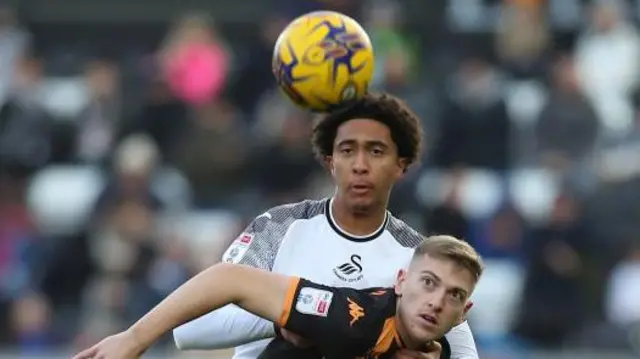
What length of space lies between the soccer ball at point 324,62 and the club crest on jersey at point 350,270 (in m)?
0.68

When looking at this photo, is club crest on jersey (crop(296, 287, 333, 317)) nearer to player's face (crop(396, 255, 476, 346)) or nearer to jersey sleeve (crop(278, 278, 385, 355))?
jersey sleeve (crop(278, 278, 385, 355))

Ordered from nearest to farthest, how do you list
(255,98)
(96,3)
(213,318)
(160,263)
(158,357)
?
(213,318), (158,357), (160,263), (255,98), (96,3)

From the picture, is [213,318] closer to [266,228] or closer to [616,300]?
[266,228]

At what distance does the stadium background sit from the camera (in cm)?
1389

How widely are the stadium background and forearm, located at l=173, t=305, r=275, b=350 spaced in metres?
6.07

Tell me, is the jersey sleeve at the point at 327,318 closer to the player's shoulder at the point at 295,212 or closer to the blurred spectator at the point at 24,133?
the player's shoulder at the point at 295,212

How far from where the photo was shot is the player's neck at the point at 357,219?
738 cm

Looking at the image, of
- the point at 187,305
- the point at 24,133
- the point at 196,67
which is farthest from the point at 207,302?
the point at 196,67

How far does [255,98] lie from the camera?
52.4 feet

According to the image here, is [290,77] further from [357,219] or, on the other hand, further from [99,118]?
[99,118]

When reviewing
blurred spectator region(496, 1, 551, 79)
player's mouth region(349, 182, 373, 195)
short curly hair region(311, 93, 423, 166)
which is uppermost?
blurred spectator region(496, 1, 551, 79)

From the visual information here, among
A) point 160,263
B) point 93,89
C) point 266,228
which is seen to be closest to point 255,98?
point 93,89

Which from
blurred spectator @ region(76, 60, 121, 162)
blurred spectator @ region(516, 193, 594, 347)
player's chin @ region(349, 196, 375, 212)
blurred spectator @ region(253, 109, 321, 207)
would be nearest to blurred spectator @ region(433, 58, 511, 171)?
blurred spectator @ region(516, 193, 594, 347)

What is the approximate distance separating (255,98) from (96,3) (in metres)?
2.80
